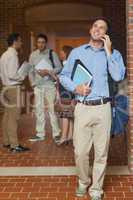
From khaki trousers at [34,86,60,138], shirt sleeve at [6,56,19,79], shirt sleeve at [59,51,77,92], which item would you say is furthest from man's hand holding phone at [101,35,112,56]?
khaki trousers at [34,86,60,138]

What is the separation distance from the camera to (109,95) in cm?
523

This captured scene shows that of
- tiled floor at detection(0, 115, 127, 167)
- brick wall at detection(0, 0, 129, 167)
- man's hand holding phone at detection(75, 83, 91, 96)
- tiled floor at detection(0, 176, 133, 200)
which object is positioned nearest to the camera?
man's hand holding phone at detection(75, 83, 91, 96)

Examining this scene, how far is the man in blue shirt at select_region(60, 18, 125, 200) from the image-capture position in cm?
510

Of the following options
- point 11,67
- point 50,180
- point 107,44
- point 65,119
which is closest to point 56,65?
point 65,119

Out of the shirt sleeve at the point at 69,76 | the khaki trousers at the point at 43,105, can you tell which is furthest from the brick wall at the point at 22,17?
the shirt sleeve at the point at 69,76

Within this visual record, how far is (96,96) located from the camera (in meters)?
5.15

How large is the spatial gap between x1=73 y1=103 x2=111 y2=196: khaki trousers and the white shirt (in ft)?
7.88

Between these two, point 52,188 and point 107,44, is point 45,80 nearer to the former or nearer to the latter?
point 52,188

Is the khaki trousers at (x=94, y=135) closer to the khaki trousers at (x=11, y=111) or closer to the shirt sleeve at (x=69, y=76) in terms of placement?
the shirt sleeve at (x=69, y=76)

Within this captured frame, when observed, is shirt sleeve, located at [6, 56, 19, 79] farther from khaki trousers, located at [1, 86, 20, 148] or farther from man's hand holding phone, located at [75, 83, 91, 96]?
man's hand holding phone, located at [75, 83, 91, 96]

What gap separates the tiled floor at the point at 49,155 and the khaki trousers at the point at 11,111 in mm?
239

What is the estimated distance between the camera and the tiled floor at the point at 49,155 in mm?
6855

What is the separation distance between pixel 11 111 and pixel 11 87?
411mm

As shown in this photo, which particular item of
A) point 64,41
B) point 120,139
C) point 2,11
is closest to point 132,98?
point 120,139
